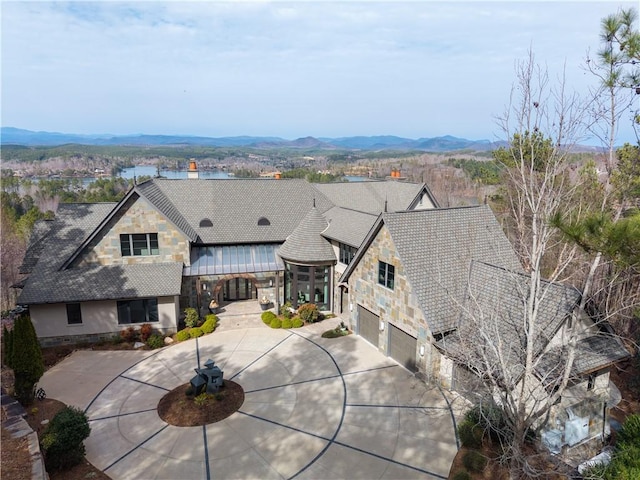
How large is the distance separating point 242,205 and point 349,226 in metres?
9.58

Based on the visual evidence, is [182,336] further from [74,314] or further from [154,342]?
[74,314]

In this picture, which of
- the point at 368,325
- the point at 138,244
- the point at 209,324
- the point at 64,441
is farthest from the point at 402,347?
the point at 138,244

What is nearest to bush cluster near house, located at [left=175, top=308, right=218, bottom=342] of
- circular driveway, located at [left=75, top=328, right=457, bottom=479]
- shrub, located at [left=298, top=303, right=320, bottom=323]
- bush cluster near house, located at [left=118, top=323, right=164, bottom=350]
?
bush cluster near house, located at [left=118, top=323, right=164, bottom=350]

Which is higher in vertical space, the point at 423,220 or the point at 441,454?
the point at 423,220

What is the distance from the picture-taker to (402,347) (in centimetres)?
2112

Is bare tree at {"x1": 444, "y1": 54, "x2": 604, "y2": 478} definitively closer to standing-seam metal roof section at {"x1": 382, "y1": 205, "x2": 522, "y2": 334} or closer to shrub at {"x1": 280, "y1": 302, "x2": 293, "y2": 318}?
standing-seam metal roof section at {"x1": 382, "y1": 205, "x2": 522, "y2": 334}

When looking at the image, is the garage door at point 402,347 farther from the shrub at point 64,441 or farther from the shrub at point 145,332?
the shrub at point 145,332

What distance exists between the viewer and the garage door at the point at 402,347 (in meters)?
20.4

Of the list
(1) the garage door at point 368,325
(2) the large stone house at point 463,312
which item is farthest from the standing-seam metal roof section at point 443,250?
(1) the garage door at point 368,325

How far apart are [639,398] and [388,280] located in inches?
585

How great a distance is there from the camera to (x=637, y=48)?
11617 millimetres

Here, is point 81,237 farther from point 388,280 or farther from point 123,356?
point 388,280

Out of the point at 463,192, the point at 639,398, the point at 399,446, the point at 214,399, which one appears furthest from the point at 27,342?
the point at 463,192

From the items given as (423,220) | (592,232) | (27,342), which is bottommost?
(27,342)
